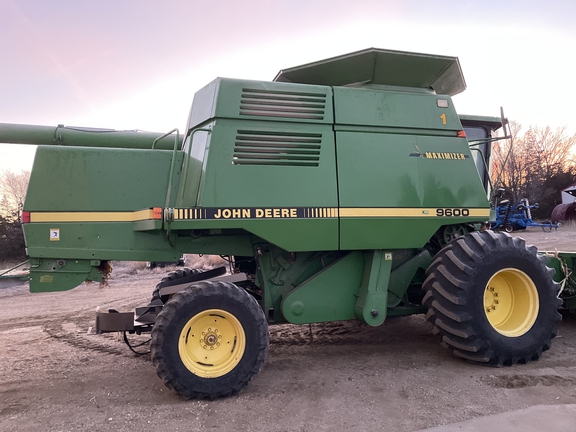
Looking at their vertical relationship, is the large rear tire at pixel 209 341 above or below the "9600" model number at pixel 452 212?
below

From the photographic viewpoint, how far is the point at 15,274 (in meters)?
4.41

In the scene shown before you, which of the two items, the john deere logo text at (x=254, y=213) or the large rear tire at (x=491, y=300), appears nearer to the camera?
the john deere logo text at (x=254, y=213)

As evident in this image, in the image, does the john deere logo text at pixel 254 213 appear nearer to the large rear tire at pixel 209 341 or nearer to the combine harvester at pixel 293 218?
the combine harvester at pixel 293 218

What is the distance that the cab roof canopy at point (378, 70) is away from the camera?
4.98 meters

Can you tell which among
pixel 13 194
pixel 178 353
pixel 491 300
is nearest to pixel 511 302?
pixel 491 300

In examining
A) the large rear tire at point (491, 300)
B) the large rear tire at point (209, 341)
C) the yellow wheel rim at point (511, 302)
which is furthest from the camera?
the yellow wheel rim at point (511, 302)

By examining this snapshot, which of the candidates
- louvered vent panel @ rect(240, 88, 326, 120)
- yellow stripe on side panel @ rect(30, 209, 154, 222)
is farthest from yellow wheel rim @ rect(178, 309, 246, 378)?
louvered vent panel @ rect(240, 88, 326, 120)

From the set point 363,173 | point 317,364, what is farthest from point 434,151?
point 317,364

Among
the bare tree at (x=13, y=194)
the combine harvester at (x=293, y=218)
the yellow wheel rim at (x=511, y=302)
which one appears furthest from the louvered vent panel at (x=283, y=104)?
the bare tree at (x=13, y=194)

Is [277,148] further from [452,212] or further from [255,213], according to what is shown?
[452,212]

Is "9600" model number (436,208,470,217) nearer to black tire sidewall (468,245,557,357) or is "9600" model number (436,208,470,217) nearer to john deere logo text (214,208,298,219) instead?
black tire sidewall (468,245,557,357)

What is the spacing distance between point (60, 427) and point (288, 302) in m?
2.28

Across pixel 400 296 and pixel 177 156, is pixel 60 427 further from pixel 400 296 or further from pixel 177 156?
pixel 400 296

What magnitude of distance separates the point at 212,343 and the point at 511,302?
3.42 meters
